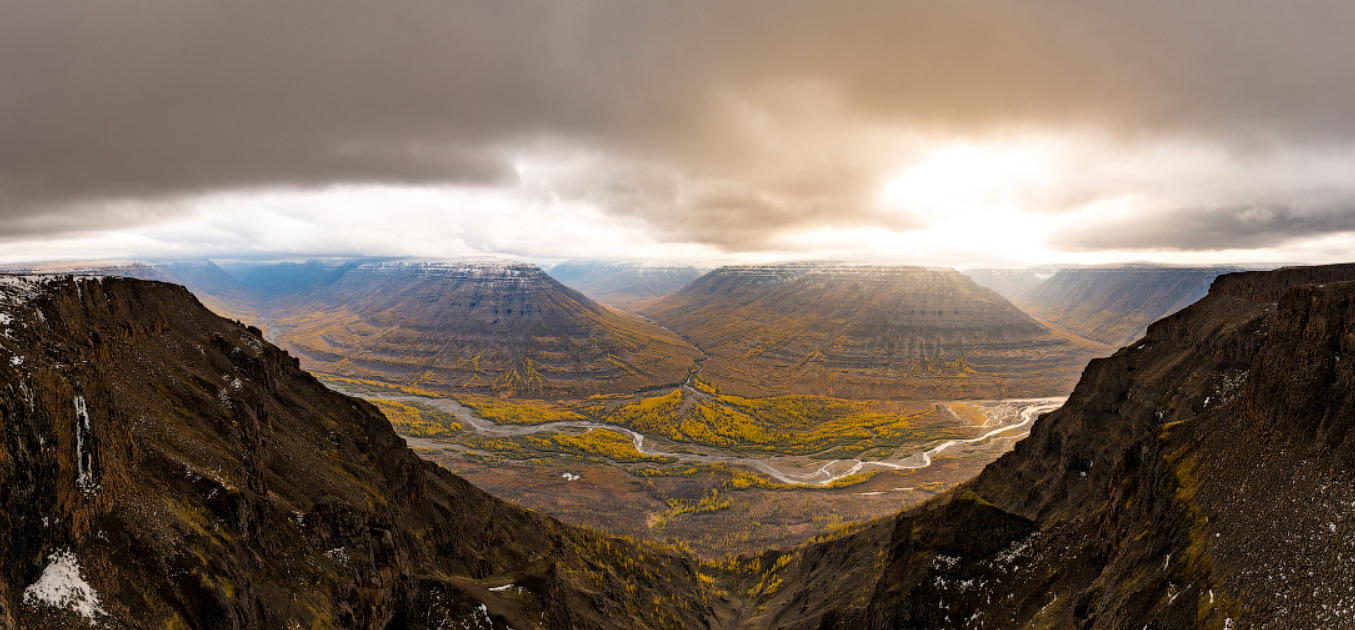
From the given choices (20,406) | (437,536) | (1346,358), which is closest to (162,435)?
(20,406)

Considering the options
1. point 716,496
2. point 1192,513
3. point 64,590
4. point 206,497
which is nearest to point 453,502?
point 206,497

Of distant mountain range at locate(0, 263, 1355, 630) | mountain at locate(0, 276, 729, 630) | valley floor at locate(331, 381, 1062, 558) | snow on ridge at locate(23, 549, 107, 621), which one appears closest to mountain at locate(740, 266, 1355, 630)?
distant mountain range at locate(0, 263, 1355, 630)

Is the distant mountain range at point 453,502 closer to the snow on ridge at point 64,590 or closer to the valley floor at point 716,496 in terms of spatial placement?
the snow on ridge at point 64,590

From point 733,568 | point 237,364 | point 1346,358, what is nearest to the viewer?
point 1346,358

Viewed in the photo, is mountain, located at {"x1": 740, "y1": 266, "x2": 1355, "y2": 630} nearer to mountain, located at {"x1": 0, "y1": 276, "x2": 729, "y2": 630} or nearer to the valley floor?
mountain, located at {"x1": 0, "y1": 276, "x2": 729, "y2": 630}

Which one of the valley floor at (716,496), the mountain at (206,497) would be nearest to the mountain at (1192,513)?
the mountain at (206,497)

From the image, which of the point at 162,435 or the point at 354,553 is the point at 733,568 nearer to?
the point at 354,553
